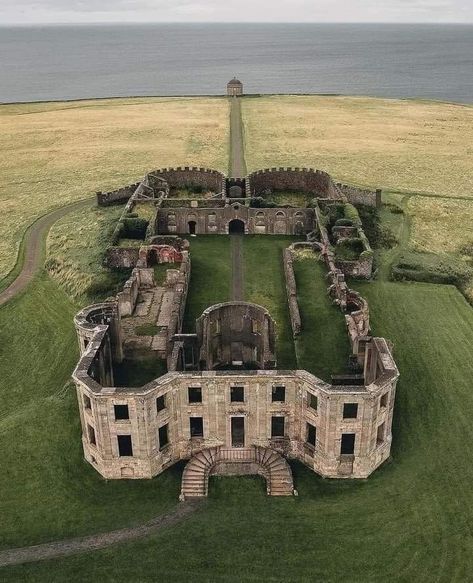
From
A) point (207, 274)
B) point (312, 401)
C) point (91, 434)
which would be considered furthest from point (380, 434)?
point (207, 274)

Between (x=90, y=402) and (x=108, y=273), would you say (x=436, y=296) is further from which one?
(x=90, y=402)

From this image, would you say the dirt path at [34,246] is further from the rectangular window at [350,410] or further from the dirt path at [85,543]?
the rectangular window at [350,410]

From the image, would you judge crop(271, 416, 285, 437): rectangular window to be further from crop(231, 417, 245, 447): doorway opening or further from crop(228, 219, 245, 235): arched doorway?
crop(228, 219, 245, 235): arched doorway

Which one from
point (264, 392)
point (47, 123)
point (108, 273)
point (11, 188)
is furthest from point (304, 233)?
point (47, 123)

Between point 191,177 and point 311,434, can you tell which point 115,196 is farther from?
point 311,434

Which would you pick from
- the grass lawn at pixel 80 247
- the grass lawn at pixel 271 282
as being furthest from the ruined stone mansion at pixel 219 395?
the grass lawn at pixel 80 247
